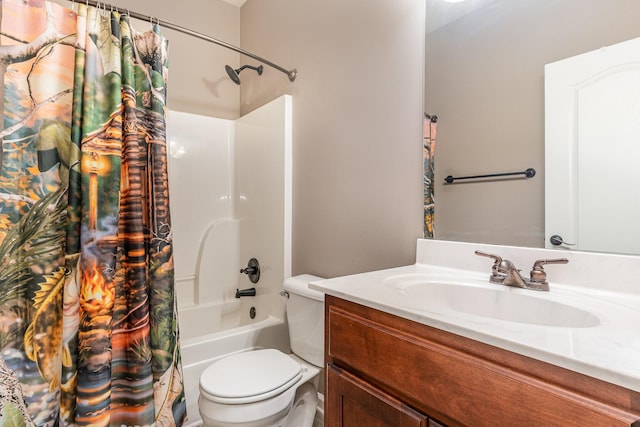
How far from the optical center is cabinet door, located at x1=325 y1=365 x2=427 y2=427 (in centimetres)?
72

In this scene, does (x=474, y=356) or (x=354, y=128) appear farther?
(x=354, y=128)

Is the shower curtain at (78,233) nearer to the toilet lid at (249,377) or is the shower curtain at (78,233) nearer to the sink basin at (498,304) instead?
the toilet lid at (249,377)

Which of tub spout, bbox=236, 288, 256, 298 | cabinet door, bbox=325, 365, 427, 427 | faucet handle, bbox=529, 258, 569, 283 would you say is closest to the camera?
cabinet door, bbox=325, 365, 427, 427

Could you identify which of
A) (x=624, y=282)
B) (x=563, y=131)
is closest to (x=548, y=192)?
(x=563, y=131)

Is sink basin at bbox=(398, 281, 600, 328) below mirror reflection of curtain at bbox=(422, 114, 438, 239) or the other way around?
below

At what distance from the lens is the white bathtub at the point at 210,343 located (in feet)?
4.90

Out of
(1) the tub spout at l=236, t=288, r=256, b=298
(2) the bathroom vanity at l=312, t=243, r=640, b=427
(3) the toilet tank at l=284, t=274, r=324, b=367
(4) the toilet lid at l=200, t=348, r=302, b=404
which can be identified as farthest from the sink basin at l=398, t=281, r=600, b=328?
(1) the tub spout at l=236, t=288, r=256, b=298

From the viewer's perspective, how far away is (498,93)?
110cm

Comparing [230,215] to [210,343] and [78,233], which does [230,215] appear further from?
[78,233]

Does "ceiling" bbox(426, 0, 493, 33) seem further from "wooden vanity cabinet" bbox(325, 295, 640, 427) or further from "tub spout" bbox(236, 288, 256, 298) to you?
"tub spout" bbox(236, 288, 256, 298)

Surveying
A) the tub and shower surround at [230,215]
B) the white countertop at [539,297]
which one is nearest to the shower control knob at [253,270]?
the tub and shower surround at [230,215]

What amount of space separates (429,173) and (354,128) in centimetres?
45

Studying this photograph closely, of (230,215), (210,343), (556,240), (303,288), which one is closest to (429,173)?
(556,240)

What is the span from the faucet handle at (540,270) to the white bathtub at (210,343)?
1311 millimetres
